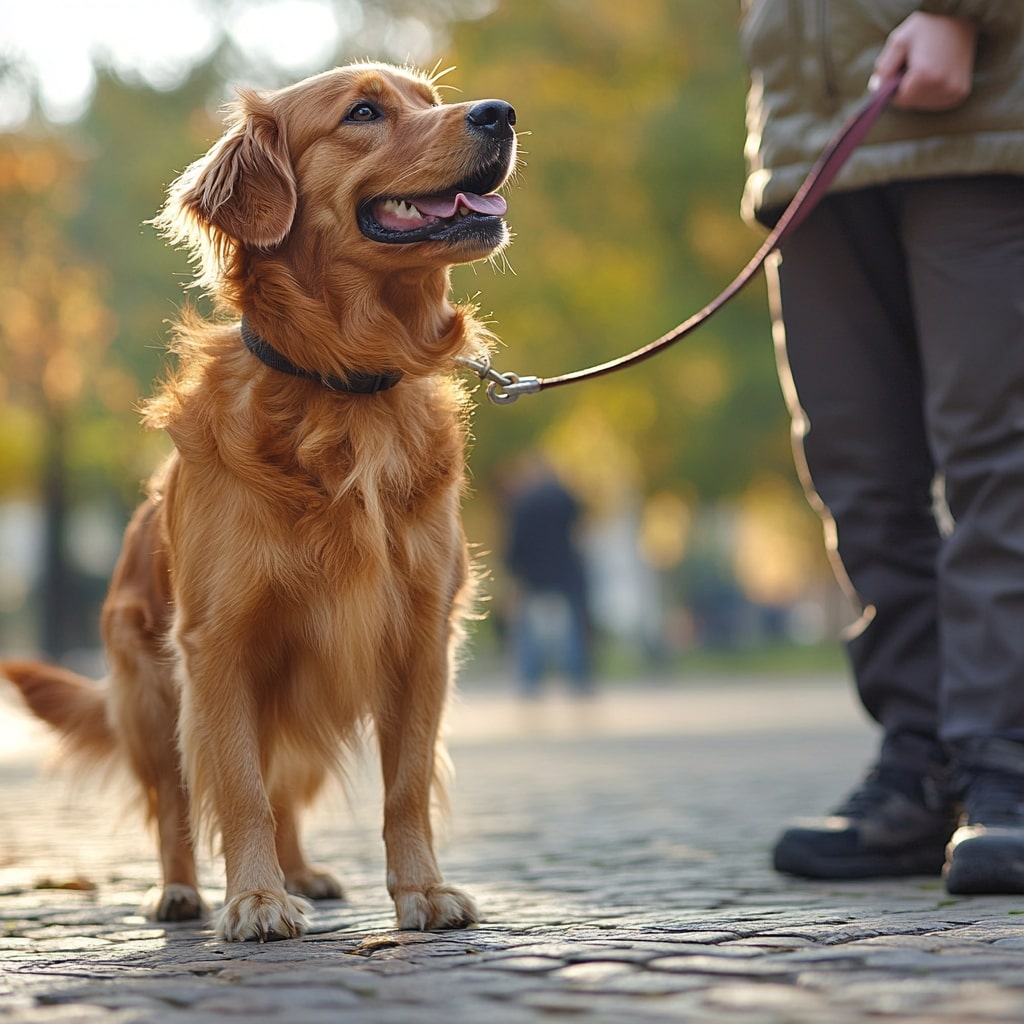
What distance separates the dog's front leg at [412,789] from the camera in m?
3.22

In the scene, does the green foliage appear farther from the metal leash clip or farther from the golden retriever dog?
the golden retriever dog

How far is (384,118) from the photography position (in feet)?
12.2

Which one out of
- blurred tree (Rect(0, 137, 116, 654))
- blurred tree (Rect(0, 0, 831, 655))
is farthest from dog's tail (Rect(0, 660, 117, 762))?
blurred tree (Rect(0, 137, 116, 654))

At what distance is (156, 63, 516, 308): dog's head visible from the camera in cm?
356

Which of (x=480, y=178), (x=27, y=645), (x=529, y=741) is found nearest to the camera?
(x=480, y=178)

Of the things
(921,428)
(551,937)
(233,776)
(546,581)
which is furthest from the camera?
(546,581)

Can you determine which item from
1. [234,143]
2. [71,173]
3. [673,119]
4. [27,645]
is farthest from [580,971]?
[27,645]

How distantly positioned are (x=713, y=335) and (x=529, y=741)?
41.7 ft

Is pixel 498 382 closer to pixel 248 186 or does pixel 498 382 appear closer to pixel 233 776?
pixel 248 186

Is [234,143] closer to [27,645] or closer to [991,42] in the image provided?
[991,42]

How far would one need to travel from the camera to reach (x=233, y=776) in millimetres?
3295

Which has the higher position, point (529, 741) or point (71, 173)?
point (71, 173)

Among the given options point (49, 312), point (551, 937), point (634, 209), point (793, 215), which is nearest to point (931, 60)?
point (793, 215)

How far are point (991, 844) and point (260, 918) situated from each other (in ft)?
4.76
